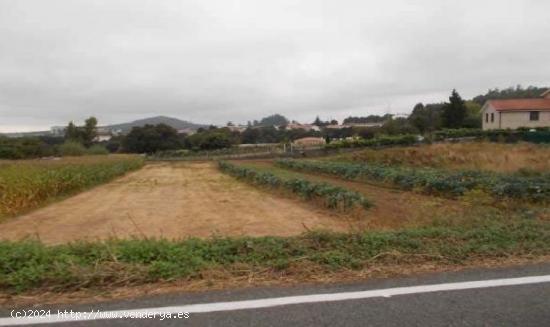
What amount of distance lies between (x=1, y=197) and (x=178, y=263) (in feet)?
44.9

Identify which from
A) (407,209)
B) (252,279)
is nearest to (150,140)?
(407,209)

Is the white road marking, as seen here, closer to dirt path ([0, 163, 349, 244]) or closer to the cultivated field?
the cultivated field

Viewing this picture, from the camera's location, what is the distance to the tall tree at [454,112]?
5412 cm

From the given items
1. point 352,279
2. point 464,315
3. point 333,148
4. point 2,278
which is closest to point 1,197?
point 2,278

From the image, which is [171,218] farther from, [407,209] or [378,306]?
[378,306]

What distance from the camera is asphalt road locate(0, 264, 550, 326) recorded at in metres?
2.95

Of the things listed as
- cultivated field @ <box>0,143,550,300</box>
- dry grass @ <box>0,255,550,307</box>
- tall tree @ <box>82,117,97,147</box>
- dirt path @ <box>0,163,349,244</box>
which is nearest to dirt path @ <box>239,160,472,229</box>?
cultivated field @ <box>0,143,550,300</box>

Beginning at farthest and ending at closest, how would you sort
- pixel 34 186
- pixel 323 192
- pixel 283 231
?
1. pixel 34 186
2. pixel 323 192
3. pixel 283 231

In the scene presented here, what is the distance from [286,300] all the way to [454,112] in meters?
57.5

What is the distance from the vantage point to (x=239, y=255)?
455 centimetres

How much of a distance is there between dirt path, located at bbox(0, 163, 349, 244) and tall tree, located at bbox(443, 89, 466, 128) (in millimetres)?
45377

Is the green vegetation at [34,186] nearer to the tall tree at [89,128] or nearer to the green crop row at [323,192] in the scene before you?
the green crop row at [323,192]

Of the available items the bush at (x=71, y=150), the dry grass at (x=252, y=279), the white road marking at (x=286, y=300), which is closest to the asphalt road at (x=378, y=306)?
the white road marking at (x=286, y=300)

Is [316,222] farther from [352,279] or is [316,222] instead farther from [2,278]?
[2,278]
